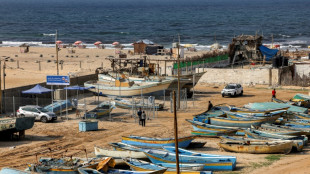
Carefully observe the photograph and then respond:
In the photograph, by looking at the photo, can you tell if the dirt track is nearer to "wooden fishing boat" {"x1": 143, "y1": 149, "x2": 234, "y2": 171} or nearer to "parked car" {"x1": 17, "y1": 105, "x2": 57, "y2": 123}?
"parked car" {"x1": 17, "y1": 105, "x2": 57, "y2": 123}

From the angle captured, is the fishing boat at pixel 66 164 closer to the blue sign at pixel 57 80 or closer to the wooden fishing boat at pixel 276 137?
the wooden fishing boat at pixel 276 137

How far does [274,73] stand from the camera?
51.3 meters

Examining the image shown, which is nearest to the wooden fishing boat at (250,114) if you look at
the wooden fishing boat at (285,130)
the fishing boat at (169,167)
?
the wooden fishing boat at (285,130)

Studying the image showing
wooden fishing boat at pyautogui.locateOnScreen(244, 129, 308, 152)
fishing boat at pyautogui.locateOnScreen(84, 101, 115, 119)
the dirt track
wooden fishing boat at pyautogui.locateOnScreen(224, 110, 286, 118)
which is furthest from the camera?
fishing boat at pyautogui.locateOnScreen(84, 101, 115, 119)

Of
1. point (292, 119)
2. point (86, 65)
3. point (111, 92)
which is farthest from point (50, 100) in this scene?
point (86, 65)

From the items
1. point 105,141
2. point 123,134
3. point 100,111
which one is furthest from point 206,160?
point 100,111

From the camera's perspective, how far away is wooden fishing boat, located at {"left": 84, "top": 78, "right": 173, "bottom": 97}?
45.8m

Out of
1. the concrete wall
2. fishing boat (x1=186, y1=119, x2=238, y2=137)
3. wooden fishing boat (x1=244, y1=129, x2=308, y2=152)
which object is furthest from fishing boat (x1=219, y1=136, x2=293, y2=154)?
the concrete wall

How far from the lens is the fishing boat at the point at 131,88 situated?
45.8 metres

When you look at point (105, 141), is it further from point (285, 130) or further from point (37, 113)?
point (285, 130)

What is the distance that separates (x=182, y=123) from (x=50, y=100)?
1086 cm

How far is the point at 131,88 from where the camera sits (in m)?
45.9

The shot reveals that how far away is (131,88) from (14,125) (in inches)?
598

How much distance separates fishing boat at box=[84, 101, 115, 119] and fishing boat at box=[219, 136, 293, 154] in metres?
11.3
